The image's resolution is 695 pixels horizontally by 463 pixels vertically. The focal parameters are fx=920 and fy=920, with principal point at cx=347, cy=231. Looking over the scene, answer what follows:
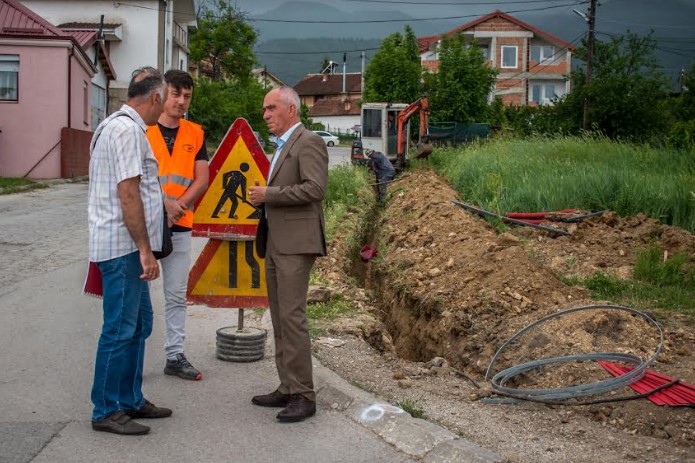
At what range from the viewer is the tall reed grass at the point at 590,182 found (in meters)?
14.0

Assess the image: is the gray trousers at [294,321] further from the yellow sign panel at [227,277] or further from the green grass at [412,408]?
the yellow sign panel at [227,277]

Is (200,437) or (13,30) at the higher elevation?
(13,30)

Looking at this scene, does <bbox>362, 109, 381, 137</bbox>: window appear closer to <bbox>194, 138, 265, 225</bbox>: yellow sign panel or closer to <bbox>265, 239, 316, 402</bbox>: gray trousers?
<bbox>194, 138, 265, 225</bbox>: yellow sign panel

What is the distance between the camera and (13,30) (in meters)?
30.1

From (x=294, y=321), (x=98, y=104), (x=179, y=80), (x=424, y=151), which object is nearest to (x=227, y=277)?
(x=294, y=321)

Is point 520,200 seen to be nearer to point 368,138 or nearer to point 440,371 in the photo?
point 440,371

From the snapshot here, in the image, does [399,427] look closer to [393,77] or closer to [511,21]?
[393,77]

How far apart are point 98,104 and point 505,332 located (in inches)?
1380

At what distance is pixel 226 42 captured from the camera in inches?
2633

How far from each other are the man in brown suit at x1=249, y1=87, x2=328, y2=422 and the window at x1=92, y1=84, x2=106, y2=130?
34.7 m

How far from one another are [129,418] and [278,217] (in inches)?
62.1

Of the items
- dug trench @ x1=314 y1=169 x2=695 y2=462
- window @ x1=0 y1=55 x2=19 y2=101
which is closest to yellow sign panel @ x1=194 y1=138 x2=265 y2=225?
dug trench @ x1=314 y1=169 x2=695 y2=462

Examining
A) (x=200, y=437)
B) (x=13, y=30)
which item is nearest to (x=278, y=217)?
(x=200, y=437)

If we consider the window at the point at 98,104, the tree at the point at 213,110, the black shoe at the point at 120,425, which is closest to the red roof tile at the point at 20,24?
the window at the point at 98,104
